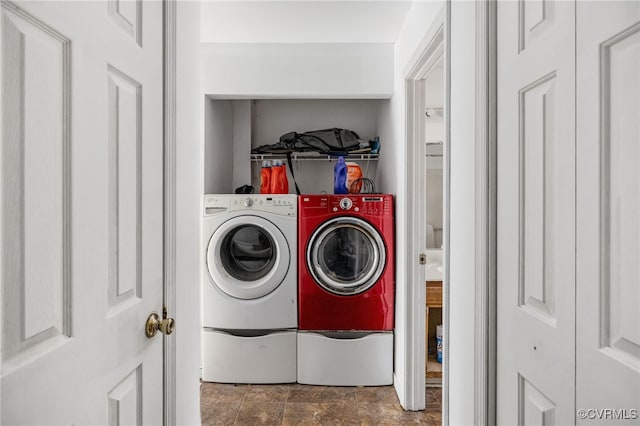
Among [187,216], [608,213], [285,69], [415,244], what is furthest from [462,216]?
[285,69]

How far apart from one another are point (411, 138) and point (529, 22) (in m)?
1.43

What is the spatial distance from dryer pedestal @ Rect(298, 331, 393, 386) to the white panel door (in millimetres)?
1587

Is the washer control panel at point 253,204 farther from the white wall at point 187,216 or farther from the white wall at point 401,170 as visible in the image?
the white wall at point 187,216

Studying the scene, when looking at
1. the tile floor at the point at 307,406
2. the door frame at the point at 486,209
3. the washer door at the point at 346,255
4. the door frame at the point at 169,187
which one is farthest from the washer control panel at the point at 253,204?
the door frame at the point at 486,209

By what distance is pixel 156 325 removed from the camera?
1.06m

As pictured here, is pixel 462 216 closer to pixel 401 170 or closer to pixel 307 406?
pixel 401 170

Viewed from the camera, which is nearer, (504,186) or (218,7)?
(504,186)

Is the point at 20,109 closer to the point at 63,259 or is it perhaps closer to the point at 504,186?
the point at 63,259

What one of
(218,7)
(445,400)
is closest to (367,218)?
(445,400)

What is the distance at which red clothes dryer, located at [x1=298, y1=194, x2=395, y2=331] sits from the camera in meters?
2.74

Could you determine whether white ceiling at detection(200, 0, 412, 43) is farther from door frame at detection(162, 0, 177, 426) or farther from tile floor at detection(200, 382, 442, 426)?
tile floor at detection(200, 382, 442, 426)

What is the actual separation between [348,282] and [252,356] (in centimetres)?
82

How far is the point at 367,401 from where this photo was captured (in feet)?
8.50

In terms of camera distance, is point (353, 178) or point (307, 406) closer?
point (307, 406)
